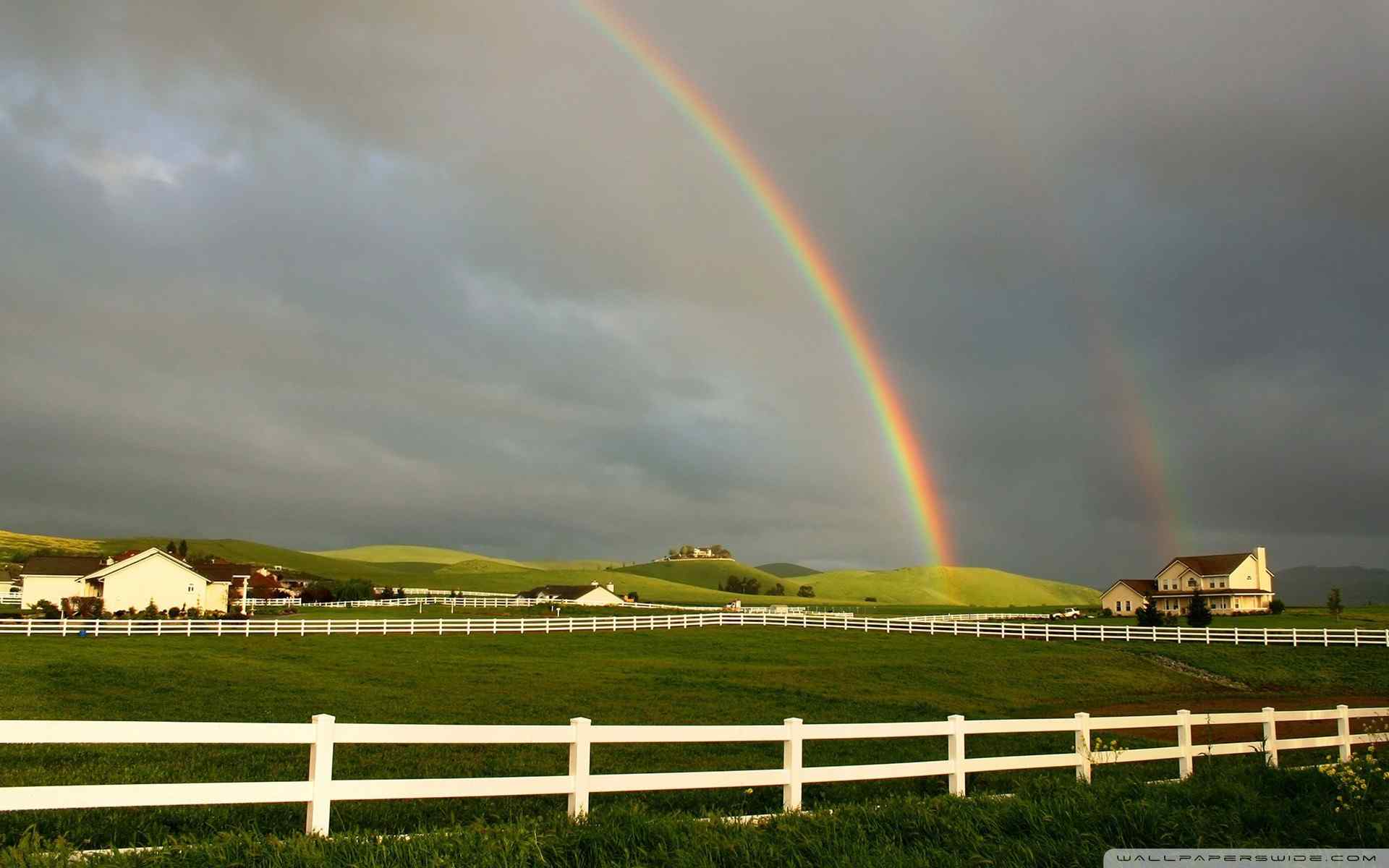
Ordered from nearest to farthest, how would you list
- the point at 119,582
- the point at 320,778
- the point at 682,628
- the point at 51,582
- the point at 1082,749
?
the point at 320,778, the point at 1082,749, the point at 682,628, the point at 119,582, the point at 51,582

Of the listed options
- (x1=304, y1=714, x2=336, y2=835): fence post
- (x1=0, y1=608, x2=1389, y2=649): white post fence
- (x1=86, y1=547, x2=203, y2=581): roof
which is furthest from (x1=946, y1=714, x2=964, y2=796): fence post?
(x1=86, y1=547, x2=203, y2=581): roof

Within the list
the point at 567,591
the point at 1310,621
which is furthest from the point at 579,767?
the point at 567,591

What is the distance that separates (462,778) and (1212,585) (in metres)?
104

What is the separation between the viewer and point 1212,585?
319ft

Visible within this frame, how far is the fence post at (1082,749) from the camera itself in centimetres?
1126

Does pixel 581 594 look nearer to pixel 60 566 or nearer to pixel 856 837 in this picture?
pixel 60 566

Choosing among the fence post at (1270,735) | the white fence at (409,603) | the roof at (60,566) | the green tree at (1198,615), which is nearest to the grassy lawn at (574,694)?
the fence post at (1270,735)

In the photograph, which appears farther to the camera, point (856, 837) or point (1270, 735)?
point (1270, 735)

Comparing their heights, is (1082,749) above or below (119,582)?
below

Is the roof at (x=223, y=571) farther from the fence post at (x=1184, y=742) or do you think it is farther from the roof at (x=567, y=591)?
the fence post at (x=1184, y=742)

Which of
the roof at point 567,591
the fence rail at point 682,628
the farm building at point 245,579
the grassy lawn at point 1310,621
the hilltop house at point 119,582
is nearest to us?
the fence rail at point 682,628

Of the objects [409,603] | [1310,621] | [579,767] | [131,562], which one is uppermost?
[131,562]

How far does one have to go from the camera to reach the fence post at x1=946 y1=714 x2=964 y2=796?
411 inches

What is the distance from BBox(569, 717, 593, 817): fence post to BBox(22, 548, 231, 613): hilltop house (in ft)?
280
